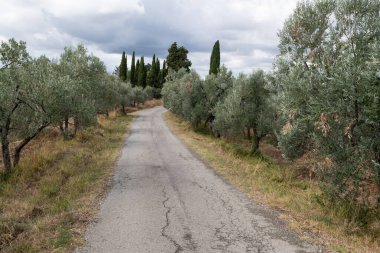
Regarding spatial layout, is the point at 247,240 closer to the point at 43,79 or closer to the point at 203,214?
the point at 203,214

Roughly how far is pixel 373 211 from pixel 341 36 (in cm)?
662

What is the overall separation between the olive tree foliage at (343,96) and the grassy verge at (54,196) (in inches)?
288

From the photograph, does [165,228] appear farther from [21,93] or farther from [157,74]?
[157,74]

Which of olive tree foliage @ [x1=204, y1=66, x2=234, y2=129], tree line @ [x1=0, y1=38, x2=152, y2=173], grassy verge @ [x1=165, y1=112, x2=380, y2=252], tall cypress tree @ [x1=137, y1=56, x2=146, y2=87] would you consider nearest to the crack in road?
grassy verge @ [x1=165, y1=112, x2=380, y2=252]

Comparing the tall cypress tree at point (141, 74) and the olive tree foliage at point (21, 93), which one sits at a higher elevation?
the tall cypress tree at point (141, 74)

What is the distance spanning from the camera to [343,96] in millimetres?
10984

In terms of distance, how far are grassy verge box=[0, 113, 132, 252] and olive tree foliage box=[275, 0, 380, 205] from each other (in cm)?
731

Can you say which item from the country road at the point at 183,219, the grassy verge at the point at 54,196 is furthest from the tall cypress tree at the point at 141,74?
the country road at the point at 183,219

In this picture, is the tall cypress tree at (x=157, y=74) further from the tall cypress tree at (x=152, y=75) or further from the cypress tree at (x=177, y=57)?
the cypress tree at (x=177, y=57)

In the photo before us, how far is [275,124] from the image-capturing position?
92.6 feet

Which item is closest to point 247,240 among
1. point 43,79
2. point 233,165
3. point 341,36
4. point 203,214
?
point 203,214

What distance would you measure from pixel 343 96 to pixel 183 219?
5912mm

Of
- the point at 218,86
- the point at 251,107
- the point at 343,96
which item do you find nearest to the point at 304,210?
the point at 343,96

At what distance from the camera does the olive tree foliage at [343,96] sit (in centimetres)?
1037
